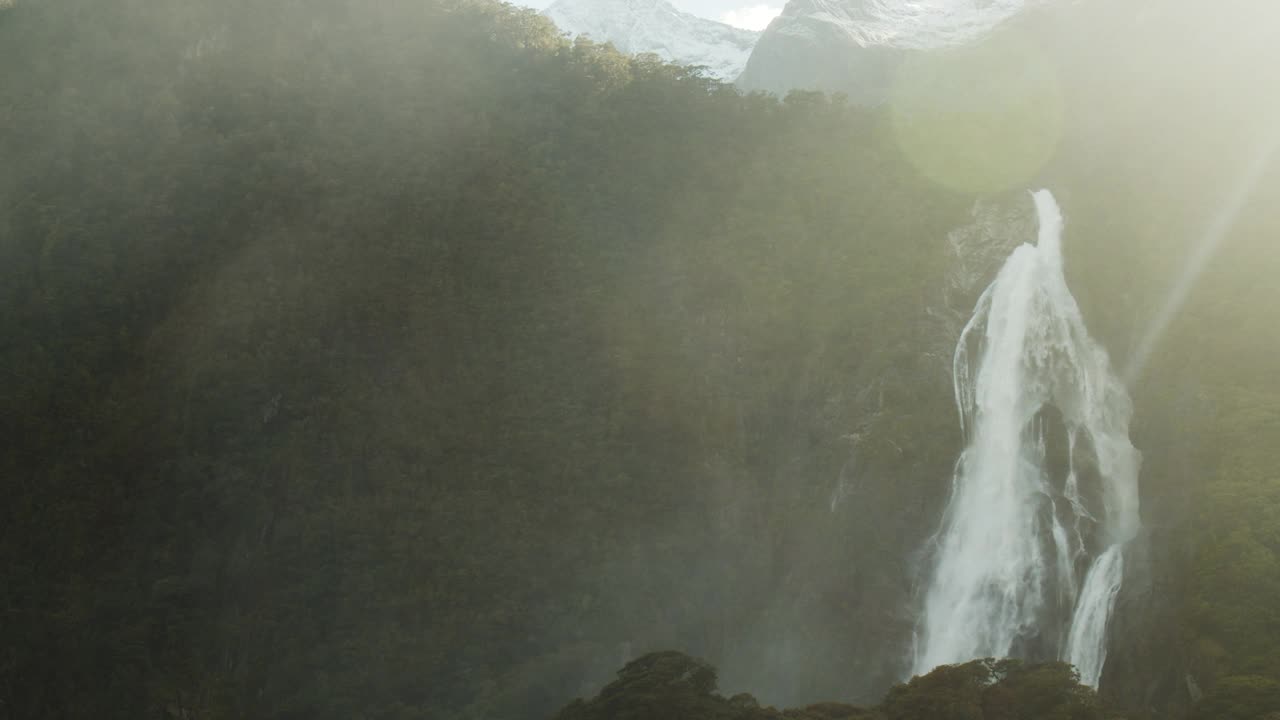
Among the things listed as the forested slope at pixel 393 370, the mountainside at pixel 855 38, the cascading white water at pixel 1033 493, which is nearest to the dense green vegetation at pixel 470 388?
the forested slope at pixel 393 370

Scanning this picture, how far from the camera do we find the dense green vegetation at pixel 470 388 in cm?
3303

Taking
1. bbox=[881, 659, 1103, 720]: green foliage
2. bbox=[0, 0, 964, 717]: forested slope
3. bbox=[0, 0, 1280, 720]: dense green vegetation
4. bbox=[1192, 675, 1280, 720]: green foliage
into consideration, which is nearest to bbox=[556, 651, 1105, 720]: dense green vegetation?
bbox=[881, 659, 1103, 720]: green foliage

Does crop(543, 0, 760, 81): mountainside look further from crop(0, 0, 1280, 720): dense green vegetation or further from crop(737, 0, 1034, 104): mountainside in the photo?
crop(0, 0, 1280, 720): dense green vegetation

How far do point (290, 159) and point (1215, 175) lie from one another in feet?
121

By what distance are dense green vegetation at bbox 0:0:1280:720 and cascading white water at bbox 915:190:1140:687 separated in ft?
3.62

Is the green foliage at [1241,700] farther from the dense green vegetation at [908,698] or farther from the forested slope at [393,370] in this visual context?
the forested slope at [393,370]

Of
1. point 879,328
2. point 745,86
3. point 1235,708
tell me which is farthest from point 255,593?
point 745,86

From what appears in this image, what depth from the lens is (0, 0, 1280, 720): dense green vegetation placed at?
108ft

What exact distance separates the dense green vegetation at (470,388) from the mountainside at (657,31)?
2265 inches

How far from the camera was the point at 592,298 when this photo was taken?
39.8m

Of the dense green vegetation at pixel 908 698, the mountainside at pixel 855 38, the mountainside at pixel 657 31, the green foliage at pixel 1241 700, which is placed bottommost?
the dense green vegetation at pixel 908 698

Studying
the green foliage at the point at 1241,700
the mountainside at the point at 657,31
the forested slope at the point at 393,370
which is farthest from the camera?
the mountainside at the point at 657,31

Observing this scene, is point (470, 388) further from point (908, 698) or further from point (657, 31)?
point (657, 31)

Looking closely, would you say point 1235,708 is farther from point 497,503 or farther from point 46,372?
point 46,372
